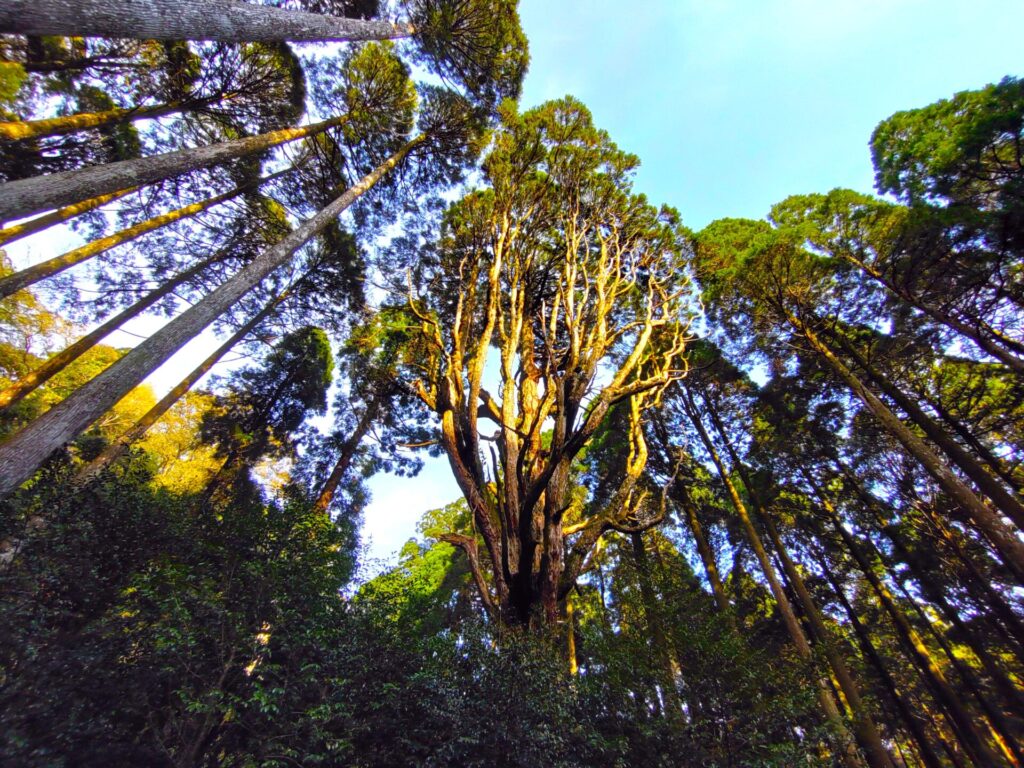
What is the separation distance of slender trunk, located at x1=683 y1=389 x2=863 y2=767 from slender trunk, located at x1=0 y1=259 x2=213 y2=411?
1354 cm

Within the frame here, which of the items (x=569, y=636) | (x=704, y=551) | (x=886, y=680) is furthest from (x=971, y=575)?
(x=569, y=636)

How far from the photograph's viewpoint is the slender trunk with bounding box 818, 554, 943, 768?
9982mm

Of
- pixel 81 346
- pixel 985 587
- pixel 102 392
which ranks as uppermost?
pixel 81 346

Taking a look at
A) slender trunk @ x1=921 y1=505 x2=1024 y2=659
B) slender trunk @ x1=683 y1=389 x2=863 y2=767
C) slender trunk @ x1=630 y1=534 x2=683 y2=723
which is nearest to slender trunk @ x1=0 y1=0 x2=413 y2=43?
slender trunk @ x1=630 y1=534 x2=683 y2=723

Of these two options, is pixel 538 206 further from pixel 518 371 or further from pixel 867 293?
pixel 867 293

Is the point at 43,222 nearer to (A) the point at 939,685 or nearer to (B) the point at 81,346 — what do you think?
(B) the point at 81,346

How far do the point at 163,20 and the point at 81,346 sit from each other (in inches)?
293

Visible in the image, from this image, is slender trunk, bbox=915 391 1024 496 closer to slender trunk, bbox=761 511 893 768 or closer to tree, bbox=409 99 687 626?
slender trunk, bbox=761 511 893 768

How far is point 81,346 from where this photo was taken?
8070 millimetres

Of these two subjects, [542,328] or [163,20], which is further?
[542,328]

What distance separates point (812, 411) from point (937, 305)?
12.7ft

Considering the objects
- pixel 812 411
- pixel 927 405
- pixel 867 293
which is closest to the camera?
pixel 927 405

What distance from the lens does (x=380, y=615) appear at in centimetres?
434

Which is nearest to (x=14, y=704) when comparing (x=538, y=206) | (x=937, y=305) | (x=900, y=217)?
(x=538, y=206)
